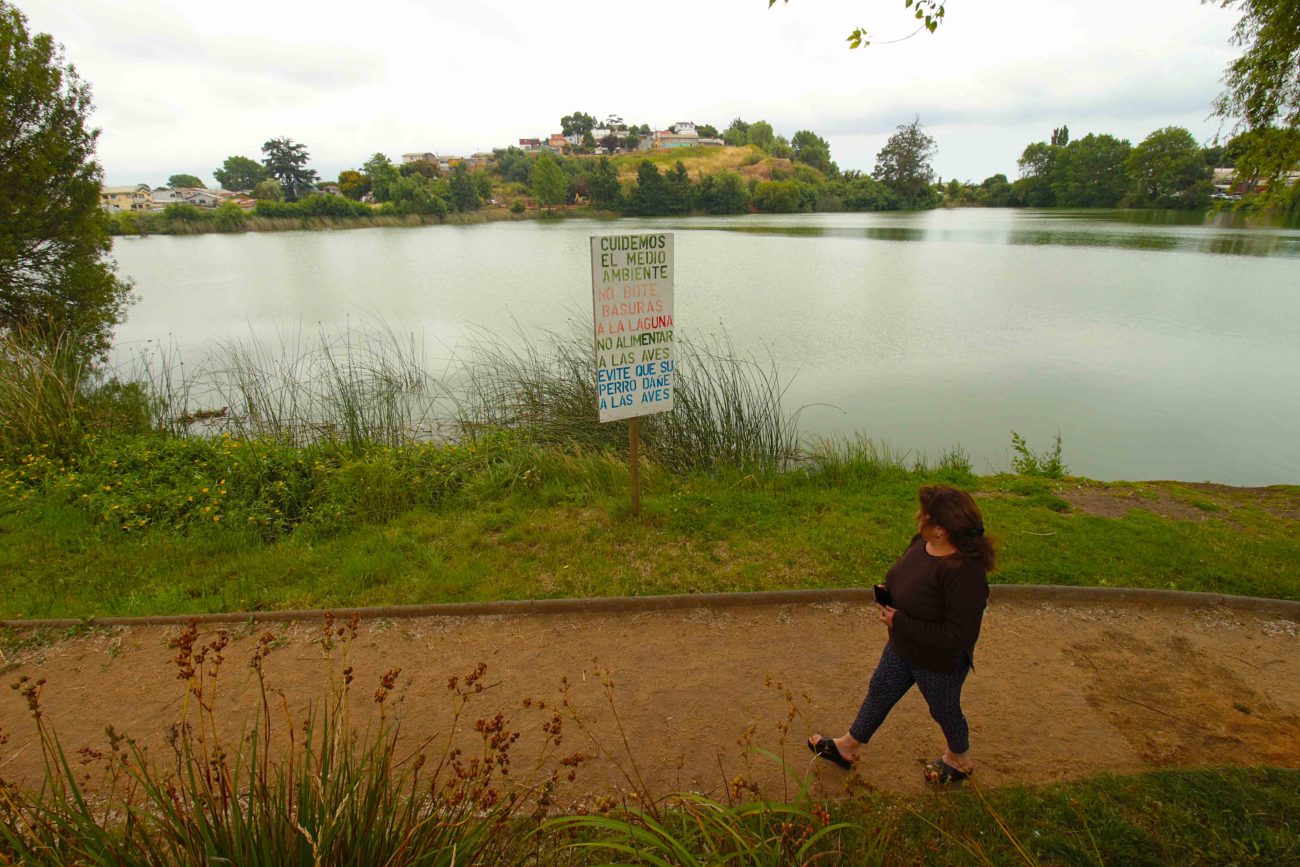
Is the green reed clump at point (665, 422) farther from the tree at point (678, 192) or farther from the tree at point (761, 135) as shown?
the tree at point (761, 135)

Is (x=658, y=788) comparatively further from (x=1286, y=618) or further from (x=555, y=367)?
(x=555, y=367)

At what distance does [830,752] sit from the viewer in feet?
9.63

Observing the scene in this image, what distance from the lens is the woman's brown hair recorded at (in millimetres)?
2412

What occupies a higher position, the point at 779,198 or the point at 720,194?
the point at 720,194

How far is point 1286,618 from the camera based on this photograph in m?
4.04

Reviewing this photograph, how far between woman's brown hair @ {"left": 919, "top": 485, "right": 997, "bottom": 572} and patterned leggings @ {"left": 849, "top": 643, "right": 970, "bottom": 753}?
44 centimetres

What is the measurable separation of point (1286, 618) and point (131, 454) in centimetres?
907

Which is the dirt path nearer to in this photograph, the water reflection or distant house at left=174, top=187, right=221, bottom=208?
the water reflection

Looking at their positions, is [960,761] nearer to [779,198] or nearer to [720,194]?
[720,194]

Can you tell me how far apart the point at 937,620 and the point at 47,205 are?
1434 cm

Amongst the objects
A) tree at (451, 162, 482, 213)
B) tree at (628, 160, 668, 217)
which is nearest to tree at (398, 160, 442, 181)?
tree at (451, 162, 482, 213)

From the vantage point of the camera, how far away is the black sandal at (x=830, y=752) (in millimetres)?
2924

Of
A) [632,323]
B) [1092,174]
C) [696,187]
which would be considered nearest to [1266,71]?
[632,323]

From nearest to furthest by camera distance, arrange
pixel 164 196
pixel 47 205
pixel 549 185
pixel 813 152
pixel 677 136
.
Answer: pixel 47 205, pixel 549 185, pixel 164 196, pixel 813 152, pixel 677 136
